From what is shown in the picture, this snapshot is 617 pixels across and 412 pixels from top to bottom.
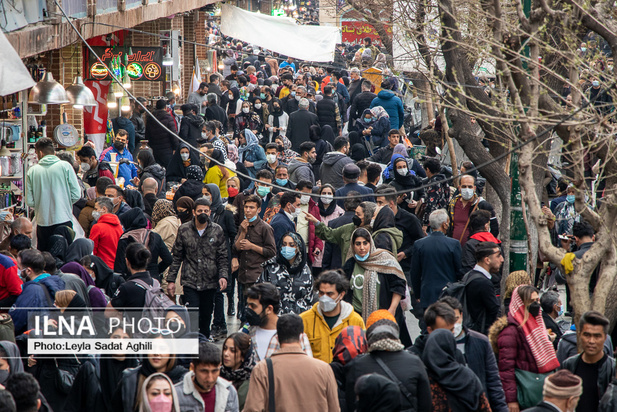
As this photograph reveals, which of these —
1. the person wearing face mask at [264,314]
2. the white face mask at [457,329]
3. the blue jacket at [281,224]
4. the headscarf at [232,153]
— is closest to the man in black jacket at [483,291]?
the white face mask at [457,329]

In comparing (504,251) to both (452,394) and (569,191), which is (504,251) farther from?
(452,394)

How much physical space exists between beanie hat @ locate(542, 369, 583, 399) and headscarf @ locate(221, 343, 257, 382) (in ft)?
7.03

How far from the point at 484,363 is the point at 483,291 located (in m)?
1.38

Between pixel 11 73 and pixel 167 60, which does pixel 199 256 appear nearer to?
pixel 11 73

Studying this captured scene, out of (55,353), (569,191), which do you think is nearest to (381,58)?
(569,191)

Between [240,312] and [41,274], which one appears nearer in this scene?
[41,274]

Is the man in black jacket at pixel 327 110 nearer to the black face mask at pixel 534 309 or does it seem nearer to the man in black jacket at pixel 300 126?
the man in black jacket at pixel 300 126

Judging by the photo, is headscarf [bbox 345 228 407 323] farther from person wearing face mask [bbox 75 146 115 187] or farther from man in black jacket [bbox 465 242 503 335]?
person wearing face mask [bbox 75 146 115 187]

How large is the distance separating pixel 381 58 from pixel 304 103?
6.22 meters

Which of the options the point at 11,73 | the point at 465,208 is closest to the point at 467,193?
the point at 465,208

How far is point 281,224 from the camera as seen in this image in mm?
10117

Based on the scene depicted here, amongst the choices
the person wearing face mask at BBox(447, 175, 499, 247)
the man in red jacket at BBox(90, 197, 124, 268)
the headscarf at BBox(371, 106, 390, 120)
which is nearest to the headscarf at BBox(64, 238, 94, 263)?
the man in red jacket at BBox(90, 197, 124, 268)

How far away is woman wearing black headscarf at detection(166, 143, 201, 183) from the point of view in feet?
44.3

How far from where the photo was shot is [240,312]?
11.0 m
